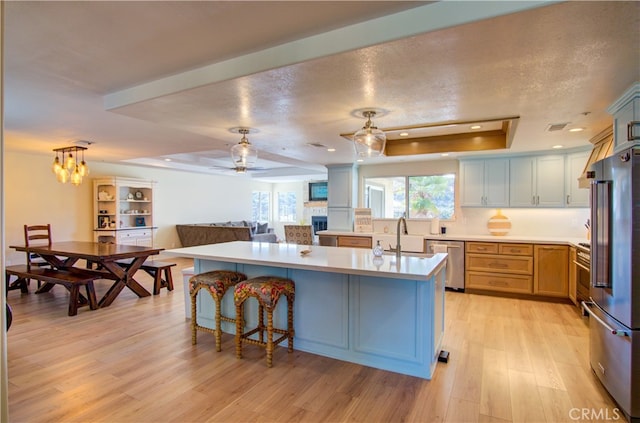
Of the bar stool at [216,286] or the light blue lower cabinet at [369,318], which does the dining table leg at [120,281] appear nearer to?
the bar stool at [216,286]

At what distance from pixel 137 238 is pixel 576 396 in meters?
8.05

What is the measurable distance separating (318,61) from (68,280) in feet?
13.5

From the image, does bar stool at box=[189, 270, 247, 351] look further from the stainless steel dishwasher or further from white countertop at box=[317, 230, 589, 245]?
white countertop at box=[317, 230, 589, 245]

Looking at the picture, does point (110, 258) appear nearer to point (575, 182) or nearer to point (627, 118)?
point (627, 118)

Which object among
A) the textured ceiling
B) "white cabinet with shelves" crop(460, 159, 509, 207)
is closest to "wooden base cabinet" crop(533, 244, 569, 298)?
"white cabinet with shelves" crop(460, 159, 509, 207)

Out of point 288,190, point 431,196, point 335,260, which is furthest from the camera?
point 288,190

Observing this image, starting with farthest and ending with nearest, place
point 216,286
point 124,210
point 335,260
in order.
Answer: point 124,210 < point 216,286 < point 335,260

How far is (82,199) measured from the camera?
23.5 feet

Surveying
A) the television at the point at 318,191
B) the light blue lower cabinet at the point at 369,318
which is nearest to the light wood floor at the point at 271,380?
the light blue lower cabinet at the point at 369,318

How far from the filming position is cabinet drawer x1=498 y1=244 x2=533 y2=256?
189 inches

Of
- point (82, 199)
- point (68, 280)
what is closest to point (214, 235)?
point (82, 199)

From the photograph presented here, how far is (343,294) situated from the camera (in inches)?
114

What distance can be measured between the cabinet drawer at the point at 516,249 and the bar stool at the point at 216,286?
3.78 m

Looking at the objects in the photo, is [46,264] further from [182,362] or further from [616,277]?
[616,277]
